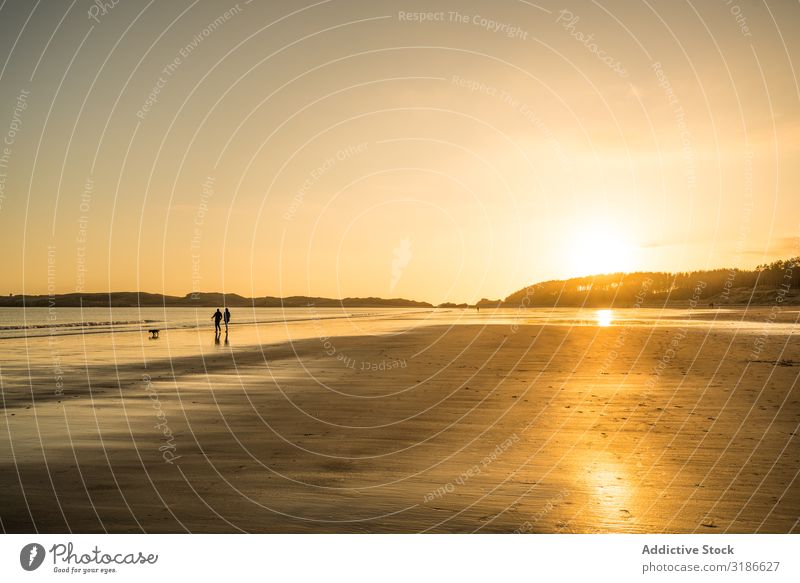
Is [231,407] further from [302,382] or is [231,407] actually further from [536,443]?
[536,443]

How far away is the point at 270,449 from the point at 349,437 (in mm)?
1838

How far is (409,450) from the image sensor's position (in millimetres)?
11203

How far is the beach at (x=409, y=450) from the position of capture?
767 centimetres

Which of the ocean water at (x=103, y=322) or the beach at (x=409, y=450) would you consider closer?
the beach at (x=409, y=450)

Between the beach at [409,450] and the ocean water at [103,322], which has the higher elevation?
the ocean water at [103,322]

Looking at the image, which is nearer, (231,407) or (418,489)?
(418,489)

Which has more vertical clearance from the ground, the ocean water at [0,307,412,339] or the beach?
the ocean water at [0,307,412,339]

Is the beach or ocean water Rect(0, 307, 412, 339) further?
ocean water Rect(0, 307, 412, 339)

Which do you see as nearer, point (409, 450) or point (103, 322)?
point (409, 450)

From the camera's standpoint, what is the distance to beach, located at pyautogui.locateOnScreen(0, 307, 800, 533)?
302 inches
